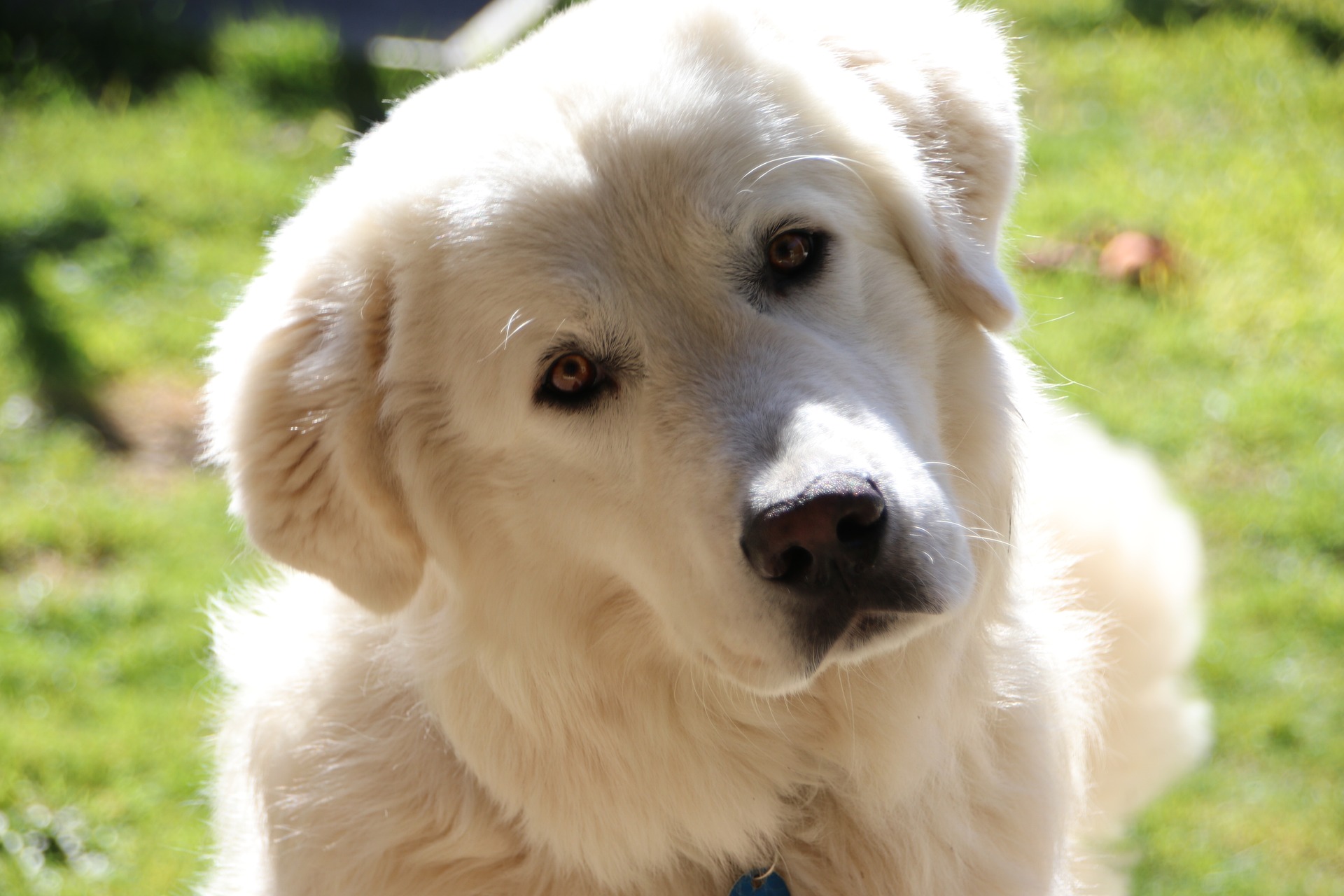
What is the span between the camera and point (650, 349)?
220 centimetres

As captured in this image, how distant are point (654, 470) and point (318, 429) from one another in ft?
2.16

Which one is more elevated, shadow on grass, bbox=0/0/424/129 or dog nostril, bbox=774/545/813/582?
dog nostril, bbox=774/545/813/582

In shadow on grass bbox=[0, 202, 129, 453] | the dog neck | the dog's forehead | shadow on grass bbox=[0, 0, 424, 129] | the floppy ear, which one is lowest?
shadow on grass bbox=[0, 202, 129, 453]

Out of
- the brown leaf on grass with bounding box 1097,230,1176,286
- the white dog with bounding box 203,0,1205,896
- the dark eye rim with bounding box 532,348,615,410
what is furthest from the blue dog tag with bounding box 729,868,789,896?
the brown leaf on grass with bounding box 1097,230,1176,286

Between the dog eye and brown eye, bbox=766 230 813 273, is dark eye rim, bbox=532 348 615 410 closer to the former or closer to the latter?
the dog eye

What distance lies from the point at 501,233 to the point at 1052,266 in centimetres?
401

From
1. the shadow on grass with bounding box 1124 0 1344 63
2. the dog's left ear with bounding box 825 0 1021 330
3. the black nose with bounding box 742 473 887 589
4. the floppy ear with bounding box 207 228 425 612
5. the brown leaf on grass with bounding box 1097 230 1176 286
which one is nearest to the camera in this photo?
the black nose with bounding box 742 473 887 589

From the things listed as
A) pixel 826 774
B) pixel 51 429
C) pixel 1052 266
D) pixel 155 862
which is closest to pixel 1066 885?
pixel 826 774

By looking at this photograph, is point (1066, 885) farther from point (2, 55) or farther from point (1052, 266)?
point (2, 55)

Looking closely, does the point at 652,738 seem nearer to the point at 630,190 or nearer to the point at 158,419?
the point at 630,190

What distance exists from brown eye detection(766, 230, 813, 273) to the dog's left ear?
27 cm

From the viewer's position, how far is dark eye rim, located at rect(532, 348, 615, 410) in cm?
223

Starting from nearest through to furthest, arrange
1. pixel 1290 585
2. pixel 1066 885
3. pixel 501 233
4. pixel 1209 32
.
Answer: pixel 501 233
pixel 1066 885
pixel 1290 585
pixel 1209 32

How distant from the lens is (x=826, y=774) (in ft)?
8.24
